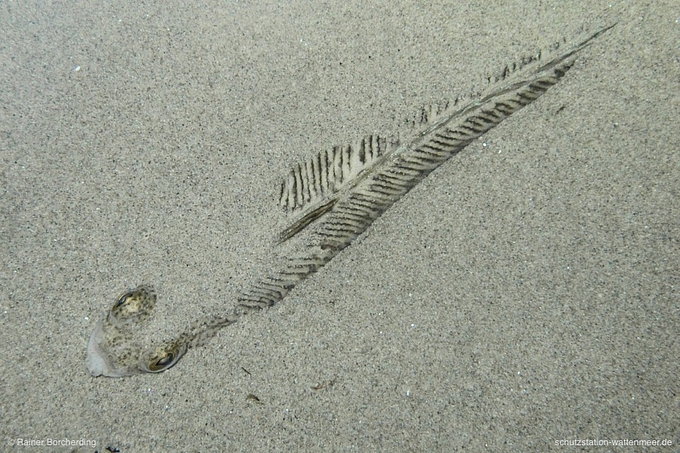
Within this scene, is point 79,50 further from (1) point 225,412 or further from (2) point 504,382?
(2) point 504,382

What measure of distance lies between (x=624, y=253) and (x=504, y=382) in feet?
2.33

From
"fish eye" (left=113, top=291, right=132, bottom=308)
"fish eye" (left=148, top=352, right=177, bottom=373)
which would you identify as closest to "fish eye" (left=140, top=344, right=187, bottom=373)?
"fish eye" (left=148, top=352, right=177, bottom=373)

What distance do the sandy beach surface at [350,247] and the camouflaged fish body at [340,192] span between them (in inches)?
2.0

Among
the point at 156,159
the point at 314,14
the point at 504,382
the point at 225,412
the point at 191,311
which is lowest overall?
the point at 504,382

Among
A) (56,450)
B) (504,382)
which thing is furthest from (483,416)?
(56,450)

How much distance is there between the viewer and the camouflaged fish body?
1841 millimetres

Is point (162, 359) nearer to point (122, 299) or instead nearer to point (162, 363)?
point (162, 363)

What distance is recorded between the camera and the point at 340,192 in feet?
6.44

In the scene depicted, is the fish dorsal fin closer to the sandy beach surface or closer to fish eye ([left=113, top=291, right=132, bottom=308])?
the sandy beach surface

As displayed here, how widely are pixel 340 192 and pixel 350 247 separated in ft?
0.77

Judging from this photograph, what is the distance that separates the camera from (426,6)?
2176mm

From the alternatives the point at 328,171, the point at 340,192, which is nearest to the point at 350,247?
the point at 340,192

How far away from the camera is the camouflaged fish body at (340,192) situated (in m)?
1.84

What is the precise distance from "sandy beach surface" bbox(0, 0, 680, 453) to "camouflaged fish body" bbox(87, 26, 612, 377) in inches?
2.0
